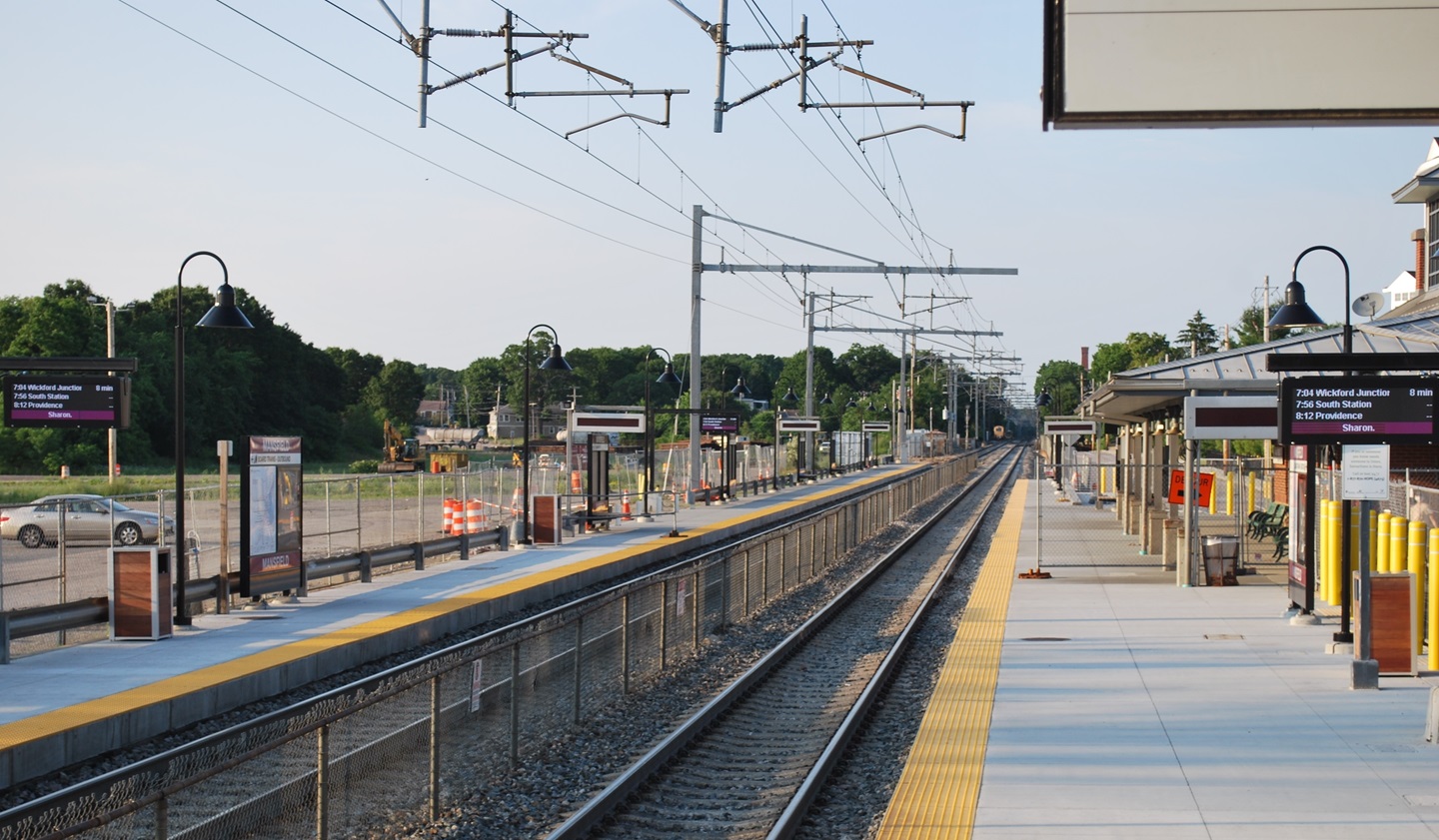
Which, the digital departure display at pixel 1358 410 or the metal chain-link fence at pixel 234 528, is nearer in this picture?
the digital departure display at pixel 1358 410

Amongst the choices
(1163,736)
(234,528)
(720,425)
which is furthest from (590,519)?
(1163,736)

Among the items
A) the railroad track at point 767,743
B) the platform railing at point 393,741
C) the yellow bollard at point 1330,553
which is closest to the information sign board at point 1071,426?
the yellow bollard at point 1330,553

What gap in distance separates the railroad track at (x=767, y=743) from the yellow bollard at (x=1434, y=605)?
562 cm

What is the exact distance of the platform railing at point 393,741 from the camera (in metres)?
Answer: 7.38

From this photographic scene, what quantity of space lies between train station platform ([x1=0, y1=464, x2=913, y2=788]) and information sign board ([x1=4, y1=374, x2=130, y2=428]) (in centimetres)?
293

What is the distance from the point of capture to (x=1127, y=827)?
859cm

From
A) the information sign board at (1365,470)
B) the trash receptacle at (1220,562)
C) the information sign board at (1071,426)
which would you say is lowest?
the trash receptacle at (1220,562)

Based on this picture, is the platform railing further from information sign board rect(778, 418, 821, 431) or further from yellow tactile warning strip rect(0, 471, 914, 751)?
information sign board rect(778, 418, 821, 431)

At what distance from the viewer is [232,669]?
45.8ft

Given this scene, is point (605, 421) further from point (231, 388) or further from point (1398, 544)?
point (231, 388)

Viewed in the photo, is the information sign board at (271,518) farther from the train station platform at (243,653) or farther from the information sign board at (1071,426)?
the information sign board at (1071,426)

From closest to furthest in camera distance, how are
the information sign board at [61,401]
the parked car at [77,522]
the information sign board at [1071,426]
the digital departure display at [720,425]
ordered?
the information sign board at [61,401] → the parked car at [77,522] → the information sign board at [1071,426] → the digital departure display at [720,425]

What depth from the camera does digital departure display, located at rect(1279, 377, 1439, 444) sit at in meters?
13.2

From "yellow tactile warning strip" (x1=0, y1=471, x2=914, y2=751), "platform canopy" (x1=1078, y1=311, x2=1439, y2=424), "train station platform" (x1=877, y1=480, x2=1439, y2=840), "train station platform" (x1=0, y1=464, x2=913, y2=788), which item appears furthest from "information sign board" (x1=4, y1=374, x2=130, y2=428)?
"platform canopy" (x1=1078, y1=311, x2=1439, y2=424)
